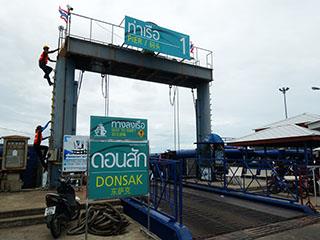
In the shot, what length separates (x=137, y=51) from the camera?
1316 centimetres

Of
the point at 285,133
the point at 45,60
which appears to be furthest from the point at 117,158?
the point at 285,133

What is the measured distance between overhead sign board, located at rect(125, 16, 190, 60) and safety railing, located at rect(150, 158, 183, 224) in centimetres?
785

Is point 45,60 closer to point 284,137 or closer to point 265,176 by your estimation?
point 284,137

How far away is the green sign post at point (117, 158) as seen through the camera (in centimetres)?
462

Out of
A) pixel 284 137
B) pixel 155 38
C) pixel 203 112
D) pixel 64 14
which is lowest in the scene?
pixel 284 137

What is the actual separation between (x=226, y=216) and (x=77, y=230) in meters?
3.78

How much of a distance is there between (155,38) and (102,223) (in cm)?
991

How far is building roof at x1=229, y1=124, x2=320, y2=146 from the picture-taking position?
10.4 meters

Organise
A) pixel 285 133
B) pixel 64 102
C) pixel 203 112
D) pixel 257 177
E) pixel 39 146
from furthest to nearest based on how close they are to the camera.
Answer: pixel 203 112 < pixel 257 177 < pixel 285 133 < pixel 64 102 < pixel 39 146

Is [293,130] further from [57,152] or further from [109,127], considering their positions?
[57,152]

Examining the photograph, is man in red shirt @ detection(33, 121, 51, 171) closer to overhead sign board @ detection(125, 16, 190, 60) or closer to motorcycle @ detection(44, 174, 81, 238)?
motorcycle @ detection(44, 174, 81, 238)

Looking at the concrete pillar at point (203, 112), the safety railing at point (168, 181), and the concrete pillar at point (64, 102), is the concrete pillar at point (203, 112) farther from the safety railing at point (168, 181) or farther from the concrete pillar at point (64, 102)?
the safety railing at point (168, 181)

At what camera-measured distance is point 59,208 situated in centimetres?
557

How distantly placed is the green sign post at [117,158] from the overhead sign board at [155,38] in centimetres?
825
